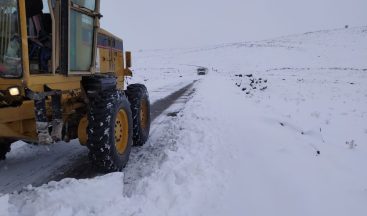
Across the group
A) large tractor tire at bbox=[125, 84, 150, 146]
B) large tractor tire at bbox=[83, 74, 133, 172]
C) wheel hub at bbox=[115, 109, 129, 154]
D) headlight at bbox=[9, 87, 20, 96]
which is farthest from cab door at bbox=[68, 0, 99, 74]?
large tractor tire at bbox=[125, 84, 150, 146]

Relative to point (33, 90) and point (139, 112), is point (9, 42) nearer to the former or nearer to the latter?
point (33, 90)

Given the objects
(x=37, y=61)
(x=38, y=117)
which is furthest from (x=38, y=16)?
(x=38, y=117)

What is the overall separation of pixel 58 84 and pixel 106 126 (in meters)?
0.82

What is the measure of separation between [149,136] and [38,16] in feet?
12.9

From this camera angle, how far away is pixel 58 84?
550 centimetres

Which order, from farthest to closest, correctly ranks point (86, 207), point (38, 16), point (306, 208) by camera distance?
1. point (38, 16)
2. point (306, 208)
3. point (86, 207)

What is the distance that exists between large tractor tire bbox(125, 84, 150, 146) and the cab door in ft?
4.52

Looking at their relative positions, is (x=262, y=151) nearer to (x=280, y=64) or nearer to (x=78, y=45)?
(x=78, y=45)

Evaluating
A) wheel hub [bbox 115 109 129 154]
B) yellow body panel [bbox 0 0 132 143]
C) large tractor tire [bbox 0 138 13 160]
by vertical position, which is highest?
yellow body panel [bbox 0 0 132 143]

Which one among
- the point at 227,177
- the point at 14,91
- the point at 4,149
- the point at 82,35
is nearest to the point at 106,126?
the point at 14,91

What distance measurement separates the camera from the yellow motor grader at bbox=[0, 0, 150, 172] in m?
4.84

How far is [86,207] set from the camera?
4.24 metres

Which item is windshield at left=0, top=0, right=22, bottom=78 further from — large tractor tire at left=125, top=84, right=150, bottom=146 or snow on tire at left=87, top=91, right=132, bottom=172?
large tractor tire at left=125, top=84, right=150, bottom=146

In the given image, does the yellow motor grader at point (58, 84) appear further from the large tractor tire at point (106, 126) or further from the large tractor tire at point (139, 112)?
the large tractor tire at point (139, 112)
